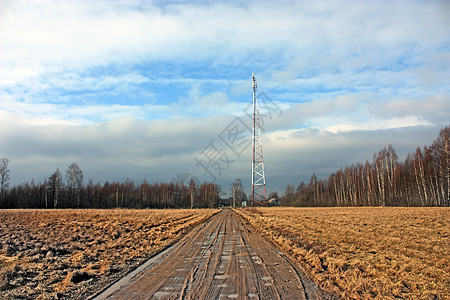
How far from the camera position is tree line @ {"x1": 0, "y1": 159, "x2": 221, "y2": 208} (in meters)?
92.8

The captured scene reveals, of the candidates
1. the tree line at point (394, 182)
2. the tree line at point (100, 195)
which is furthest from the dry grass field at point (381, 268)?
the tree line at point (100, 195)

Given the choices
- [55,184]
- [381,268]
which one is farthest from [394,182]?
[55,184]

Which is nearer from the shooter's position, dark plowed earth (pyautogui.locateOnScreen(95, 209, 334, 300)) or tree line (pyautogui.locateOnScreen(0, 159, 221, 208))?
dark plowed earth (pyautogui.locateOnScreen(95, 209, 334, 300))

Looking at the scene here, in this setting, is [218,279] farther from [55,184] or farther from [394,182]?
[55,184]

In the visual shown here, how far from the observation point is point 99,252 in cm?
1309

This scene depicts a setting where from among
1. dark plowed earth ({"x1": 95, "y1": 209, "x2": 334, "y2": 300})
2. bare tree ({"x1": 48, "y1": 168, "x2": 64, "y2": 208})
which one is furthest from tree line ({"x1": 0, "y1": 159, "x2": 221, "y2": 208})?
dark plowed earth ({"x1": 95, "y1": 209, "x2": 334, "y2": 300})

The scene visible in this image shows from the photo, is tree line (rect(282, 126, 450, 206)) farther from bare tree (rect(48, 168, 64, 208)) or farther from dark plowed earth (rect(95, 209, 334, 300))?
bare tree (rect(48, 168, 64, 208))

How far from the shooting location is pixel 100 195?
111 metres

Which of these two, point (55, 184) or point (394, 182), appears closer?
point (394, 182)

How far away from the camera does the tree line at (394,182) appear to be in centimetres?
5758

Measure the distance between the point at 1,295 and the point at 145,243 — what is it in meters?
8.80

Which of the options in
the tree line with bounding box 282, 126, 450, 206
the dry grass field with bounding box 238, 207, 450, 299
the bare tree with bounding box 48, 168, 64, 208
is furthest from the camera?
the bare tree with bounding box 48, 168, 64, 208

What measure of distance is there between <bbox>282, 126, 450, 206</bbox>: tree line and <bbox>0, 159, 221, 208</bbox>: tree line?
151ft

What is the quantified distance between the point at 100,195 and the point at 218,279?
371 ft
